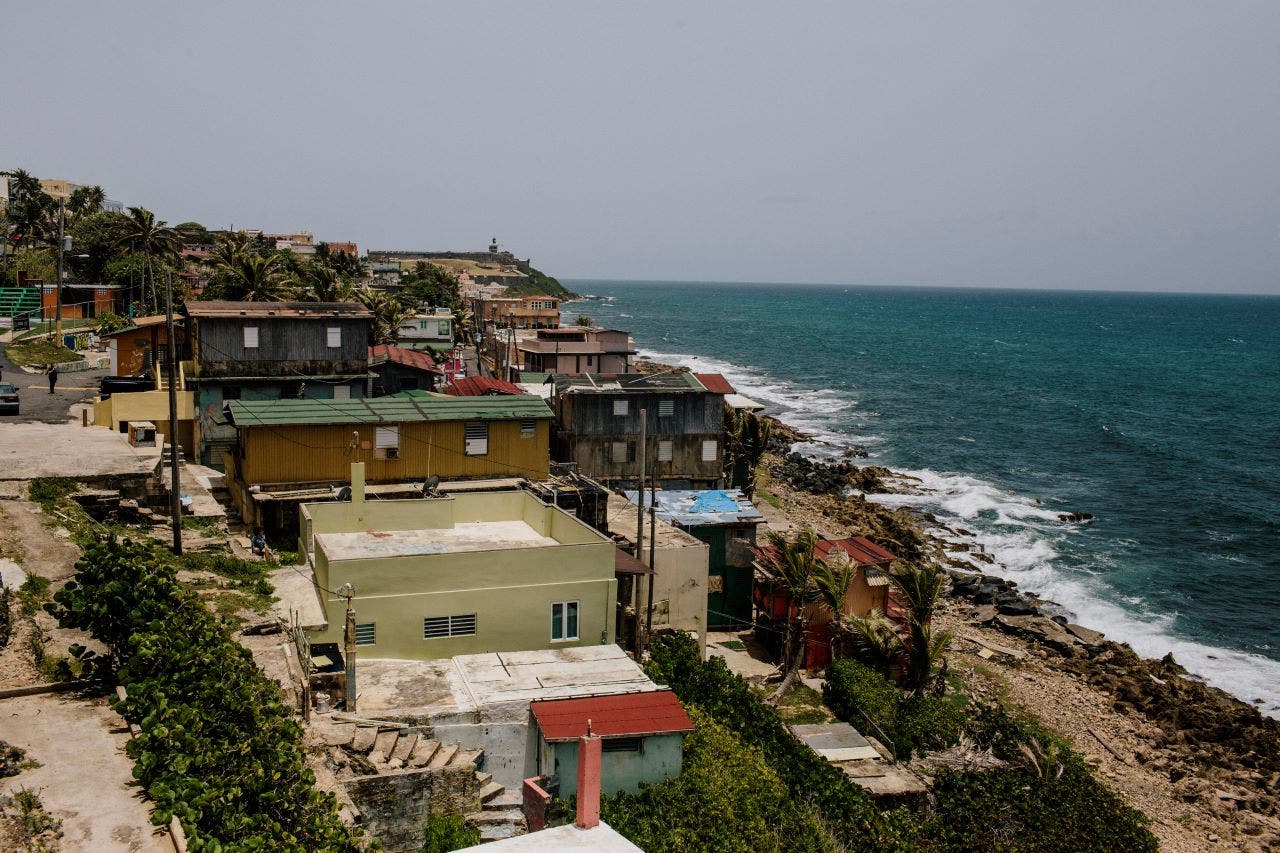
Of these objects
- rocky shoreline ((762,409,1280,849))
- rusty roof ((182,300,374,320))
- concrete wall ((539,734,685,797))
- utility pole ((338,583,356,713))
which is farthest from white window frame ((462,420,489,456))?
rocky shoreline ((762,409,1280,849))

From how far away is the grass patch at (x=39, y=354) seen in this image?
56.9 metres

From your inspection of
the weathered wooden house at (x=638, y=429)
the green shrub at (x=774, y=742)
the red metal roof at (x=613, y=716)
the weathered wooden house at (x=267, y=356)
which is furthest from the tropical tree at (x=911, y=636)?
the weathered wooden house at (x=267, y=356)

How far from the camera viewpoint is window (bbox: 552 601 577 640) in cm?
2552

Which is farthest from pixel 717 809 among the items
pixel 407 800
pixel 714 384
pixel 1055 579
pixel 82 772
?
pixel 1055 579

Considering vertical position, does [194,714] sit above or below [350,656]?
above

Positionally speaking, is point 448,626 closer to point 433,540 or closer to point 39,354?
point 433,540

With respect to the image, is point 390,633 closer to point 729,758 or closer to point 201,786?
point 729,758

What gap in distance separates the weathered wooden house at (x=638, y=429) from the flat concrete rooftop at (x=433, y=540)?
14808 millimetres

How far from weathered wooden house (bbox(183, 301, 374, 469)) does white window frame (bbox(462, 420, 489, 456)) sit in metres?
6.30

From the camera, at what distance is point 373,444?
36344 mm

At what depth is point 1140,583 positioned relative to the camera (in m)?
51.1

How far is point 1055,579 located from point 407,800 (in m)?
41.1

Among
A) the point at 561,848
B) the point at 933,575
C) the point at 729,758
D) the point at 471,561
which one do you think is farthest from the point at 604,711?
the point at 933,575

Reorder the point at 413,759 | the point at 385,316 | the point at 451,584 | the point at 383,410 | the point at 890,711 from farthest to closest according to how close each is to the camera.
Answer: the point at 385,316
the point at 383,410
the point at 890,711
the point at 451,584
the point at 413,759
